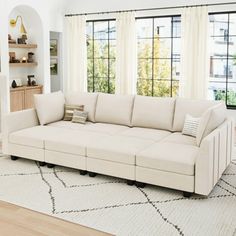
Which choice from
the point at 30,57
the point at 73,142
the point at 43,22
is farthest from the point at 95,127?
the point at 43,22

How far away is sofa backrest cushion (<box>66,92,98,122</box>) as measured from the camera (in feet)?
18.5

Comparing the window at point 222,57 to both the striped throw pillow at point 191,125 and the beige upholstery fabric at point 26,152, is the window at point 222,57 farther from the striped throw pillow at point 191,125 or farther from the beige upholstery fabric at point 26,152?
the beige upholstery fabric at point 26,152

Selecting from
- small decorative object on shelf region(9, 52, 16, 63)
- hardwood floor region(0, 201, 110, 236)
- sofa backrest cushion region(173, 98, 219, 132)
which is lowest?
hardwood floor region(0, 201, 110, 236)

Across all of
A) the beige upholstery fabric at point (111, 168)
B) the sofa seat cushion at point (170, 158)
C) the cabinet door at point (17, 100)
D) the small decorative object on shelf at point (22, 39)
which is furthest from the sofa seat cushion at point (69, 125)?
the small decorative object on shelf at point (22, 39)

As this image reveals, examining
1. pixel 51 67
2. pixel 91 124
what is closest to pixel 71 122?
pixel 91 124

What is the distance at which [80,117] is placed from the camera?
18.2ft

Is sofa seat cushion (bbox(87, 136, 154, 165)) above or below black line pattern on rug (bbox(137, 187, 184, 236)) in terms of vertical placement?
above

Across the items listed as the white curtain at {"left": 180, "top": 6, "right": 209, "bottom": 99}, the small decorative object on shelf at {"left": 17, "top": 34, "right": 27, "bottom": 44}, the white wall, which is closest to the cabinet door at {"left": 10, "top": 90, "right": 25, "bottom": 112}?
the white wall

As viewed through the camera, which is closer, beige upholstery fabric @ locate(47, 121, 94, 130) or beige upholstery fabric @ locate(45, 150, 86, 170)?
beige upholstery fabric @ locate(45, 150, 86, 170)

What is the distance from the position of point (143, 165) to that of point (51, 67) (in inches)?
225

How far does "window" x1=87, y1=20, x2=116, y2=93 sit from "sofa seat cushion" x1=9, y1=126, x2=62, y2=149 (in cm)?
391

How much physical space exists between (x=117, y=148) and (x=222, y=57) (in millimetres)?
4886

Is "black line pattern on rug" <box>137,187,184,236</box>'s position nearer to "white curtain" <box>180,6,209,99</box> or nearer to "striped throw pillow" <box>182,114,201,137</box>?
"striped throw pillow" <box>182,114,201,137</box>

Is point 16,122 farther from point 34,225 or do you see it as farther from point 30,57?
point 30,57
